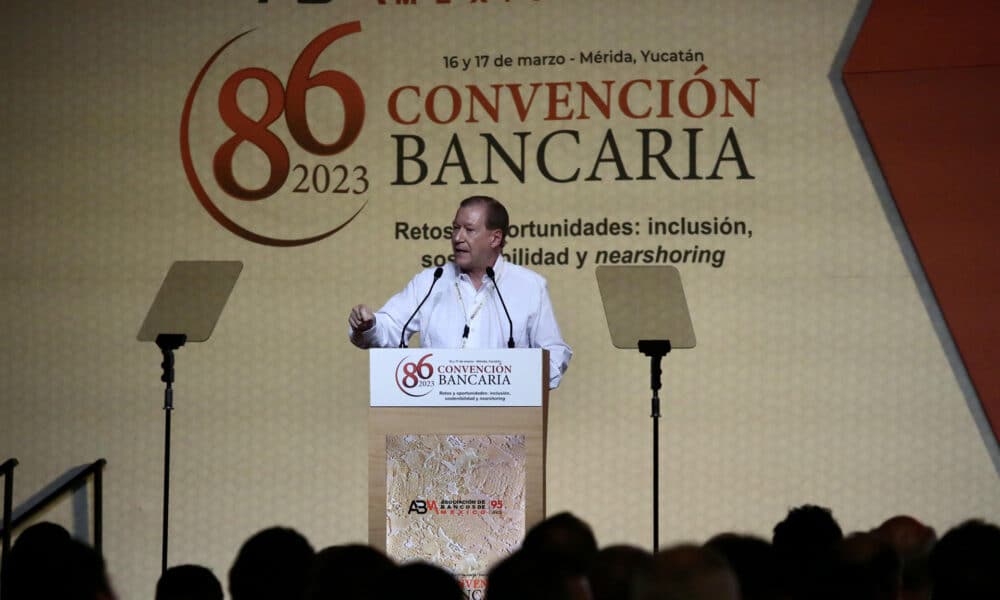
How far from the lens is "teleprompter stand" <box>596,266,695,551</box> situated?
15.7 feet

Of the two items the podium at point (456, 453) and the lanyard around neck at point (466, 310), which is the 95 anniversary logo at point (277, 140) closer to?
the lanyard around neck at point (466, 310)

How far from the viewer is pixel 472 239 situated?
5.01m

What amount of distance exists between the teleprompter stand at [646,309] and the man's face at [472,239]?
0.48 metres

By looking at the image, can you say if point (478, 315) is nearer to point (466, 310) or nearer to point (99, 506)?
point (466, 310)

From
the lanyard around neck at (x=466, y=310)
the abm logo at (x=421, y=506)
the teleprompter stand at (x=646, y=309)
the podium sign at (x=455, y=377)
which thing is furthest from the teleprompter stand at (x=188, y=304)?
the teleprompter stand at (x=646, y=309)

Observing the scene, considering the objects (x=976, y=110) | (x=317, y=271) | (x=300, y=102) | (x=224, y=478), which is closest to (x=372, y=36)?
(x=300, y=102)

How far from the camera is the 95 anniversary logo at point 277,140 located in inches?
245

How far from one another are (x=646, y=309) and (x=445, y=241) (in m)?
1.55

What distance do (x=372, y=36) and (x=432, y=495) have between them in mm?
2835

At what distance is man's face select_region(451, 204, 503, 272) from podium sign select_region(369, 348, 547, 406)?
905 mm

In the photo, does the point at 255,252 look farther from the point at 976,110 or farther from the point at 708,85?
the point at 976,110

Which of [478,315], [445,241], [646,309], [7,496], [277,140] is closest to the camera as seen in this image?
[646,309]

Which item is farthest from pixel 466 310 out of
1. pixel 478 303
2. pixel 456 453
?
pixel 456 453

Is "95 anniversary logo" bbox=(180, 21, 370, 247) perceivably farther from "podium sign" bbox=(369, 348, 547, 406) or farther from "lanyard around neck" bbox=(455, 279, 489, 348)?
"podium sign" bbox=(369, 348, 547, 406)
